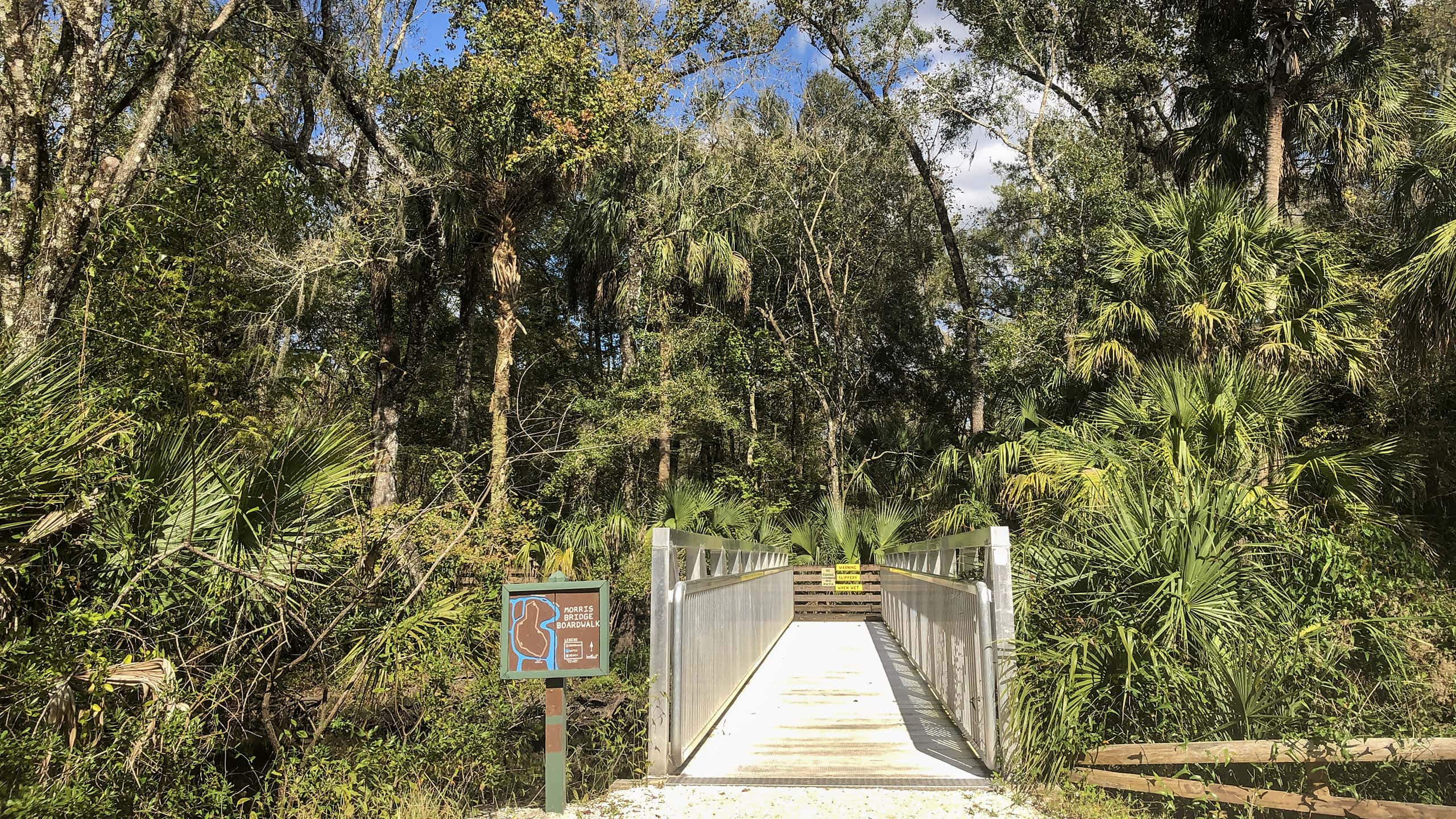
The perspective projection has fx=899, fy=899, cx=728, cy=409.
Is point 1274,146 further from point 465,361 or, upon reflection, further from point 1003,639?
point 465,361

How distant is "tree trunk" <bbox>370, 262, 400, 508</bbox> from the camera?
1495 cm

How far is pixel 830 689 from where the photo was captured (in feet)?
29.7

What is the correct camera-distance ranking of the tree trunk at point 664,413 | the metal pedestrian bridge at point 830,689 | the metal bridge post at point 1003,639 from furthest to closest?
the tree trunk at point 664,413, the metal pedestrian bridge at point 830,689, the metal bridge post at point 1003,639

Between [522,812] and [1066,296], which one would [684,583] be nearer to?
[522,812]

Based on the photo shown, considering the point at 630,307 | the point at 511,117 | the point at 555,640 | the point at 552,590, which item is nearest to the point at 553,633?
the point at 555,640

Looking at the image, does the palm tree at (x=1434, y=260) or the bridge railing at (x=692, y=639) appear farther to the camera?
the palm tree at (x=1434, y=260)

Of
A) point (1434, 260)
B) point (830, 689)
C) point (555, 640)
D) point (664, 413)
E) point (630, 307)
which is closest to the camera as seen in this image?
point (555, 640)

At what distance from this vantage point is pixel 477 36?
572 inches

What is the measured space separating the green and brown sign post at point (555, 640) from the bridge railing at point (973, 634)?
238 cm

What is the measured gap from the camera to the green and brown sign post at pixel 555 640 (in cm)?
509

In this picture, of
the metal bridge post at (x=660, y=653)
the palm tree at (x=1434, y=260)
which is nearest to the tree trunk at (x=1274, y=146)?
the palm tree at (x=1434, y=260)

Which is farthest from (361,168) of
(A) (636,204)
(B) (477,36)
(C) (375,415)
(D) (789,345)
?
(D) (789,345)

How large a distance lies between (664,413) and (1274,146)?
465 inches

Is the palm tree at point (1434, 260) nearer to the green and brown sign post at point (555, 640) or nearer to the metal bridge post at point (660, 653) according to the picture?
the metal bridge post at point (660, 653)
